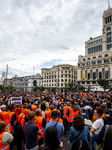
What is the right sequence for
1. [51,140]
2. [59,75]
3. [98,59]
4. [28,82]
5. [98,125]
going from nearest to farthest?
[51,140] < [98,125] < [98,59] < [59,75] < [28,82]

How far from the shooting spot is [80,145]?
2.61 m

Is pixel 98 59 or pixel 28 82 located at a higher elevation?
pixel 98 59

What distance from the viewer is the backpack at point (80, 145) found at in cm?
260

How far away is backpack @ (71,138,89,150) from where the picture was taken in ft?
8.52

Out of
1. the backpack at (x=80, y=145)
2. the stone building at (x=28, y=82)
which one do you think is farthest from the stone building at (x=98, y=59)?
the backpack at (x=80, y=145)

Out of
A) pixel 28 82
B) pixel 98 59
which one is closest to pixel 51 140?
pixel 98 59

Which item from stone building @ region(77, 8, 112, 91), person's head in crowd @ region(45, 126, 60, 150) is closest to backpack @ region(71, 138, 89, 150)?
person's head in crowd @ region(45, 126, 60, 150)

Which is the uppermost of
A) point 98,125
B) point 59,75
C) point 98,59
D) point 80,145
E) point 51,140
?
point 98,59

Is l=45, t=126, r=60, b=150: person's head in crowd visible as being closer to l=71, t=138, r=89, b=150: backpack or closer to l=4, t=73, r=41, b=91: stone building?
l=71, t=138, r=89, b=150: backpack

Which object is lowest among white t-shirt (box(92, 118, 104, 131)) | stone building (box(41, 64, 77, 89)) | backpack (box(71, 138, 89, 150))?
backpack (box(71, 138, 89, 150))

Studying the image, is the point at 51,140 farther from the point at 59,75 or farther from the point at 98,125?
the point at 59,75

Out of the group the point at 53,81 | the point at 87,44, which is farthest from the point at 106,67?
the point at 53,81

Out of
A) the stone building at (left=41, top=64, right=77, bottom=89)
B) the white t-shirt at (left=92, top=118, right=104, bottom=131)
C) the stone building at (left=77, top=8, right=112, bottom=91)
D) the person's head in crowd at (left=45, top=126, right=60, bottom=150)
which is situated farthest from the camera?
the stone building at (left=41, top=64, right=77, bottom=89)

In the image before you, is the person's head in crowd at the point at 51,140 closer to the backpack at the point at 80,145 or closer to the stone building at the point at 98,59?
the backpack at the point at 80,145
